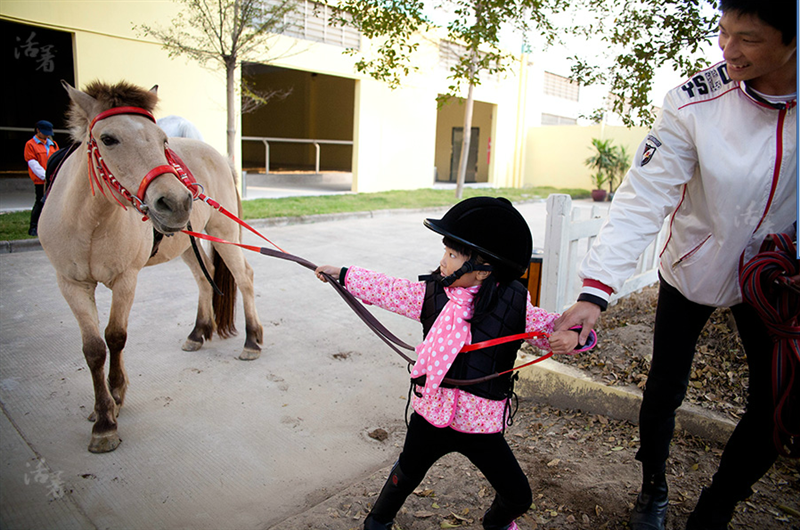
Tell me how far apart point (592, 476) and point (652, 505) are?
0.38 meters

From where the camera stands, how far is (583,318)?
1.69 meters

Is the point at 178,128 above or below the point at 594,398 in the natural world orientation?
above

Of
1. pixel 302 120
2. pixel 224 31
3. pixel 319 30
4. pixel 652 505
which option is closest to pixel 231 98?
pixel 224 31

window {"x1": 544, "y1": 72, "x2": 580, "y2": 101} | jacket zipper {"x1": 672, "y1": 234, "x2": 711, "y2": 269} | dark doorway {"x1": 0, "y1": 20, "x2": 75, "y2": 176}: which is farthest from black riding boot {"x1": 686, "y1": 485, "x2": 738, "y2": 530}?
window {"x1": 544, "y1": 72, "x2": 580, "y2": 101}

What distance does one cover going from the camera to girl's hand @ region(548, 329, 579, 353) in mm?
→ 1672

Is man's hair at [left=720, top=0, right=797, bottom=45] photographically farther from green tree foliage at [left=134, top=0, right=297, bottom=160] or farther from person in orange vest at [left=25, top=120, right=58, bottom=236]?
green tree foliage at [left=134, top=0, right=297, bottom=160]

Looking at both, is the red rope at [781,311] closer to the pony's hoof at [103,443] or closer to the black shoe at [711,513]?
the black shoe at [711,513]

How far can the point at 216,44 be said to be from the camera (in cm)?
1125

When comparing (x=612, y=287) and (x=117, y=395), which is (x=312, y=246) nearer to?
(x=117, y=395)

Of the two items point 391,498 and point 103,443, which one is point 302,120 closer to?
point 103,443

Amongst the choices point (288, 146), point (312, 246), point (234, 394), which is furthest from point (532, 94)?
point (234, 394)

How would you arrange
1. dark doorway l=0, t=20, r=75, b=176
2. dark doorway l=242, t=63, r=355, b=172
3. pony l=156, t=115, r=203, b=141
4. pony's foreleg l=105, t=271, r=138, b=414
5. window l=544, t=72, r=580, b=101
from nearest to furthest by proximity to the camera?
pony's foreleg l=105, t=271, r=138, b=414
pony l=156, t=115, r=203, b=141
dark doorway l=0, t=20, r=75, b=176
dark doorway l=242, t=63, r=355, b=172
window l=544, t=72, r=580, b=101

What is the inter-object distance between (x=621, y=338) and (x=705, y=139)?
84.8 inches

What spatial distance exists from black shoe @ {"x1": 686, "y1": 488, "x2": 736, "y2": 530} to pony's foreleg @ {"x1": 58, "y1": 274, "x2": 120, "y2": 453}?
2.76m
